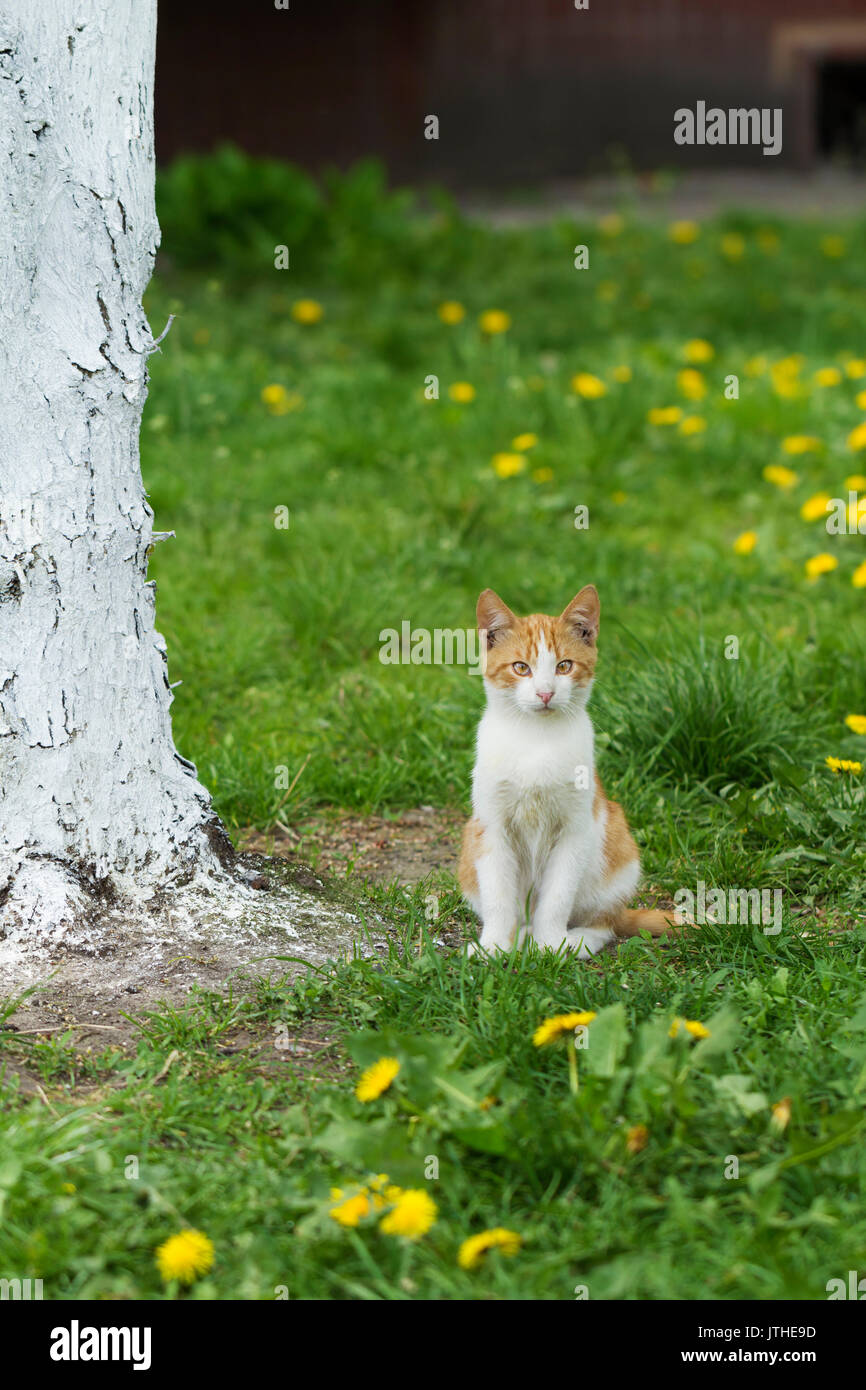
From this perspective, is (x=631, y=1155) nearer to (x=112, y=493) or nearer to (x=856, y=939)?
(x=856, y=939)

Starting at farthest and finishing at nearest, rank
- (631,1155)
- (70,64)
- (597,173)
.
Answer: (597,173)
(70,64)
(631,1155)

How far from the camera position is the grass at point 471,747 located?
2.25 metres

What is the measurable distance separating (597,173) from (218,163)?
4.21 m

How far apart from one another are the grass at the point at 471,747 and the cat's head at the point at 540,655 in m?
0.57

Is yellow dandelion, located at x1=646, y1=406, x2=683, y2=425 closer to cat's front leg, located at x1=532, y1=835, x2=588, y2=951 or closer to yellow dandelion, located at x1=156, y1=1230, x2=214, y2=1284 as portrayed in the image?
cat's front leg, located at x1=532, y1=835, x2=588, y2=951

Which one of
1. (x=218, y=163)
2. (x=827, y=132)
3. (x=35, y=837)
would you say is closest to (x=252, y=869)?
(x=35, y=837)

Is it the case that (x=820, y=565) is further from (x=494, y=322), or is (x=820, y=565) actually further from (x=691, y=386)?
(x=494, y=322)

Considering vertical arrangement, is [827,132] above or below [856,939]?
above

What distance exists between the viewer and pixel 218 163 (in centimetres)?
907

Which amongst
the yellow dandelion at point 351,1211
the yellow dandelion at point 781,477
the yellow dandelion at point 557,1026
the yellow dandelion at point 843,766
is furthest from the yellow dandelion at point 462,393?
the yellow dandelion at point 351,1211

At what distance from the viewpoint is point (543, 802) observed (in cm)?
320

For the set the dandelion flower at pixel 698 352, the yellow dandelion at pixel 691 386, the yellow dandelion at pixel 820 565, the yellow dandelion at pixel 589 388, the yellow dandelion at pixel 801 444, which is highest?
the dandelion flower at pixel 698 352
